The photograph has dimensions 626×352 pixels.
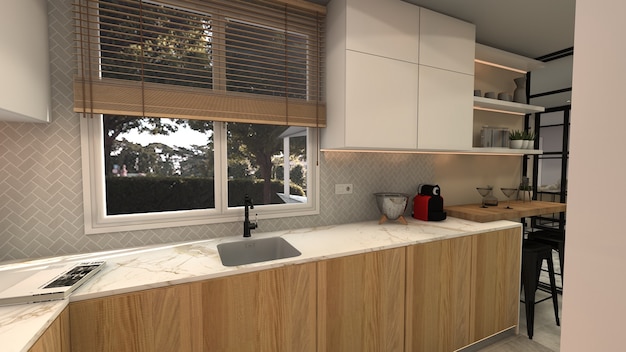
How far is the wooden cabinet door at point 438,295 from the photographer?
193cm

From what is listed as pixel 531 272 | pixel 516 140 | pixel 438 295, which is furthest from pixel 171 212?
pixel 516 140

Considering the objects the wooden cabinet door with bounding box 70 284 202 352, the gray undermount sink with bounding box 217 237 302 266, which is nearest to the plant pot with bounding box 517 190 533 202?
the gray undermount sink with bounding box 217 237 302 266

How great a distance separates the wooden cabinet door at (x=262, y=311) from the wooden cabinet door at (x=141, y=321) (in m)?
0.07

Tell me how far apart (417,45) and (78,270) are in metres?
2.54

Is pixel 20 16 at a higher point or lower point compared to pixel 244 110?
higher

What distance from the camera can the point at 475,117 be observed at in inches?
121

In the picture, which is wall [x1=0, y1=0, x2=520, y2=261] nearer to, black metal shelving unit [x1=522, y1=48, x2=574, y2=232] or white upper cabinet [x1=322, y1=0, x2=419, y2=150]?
white upper cabinet [x1=322, y1=0, x2=419, y2=150]

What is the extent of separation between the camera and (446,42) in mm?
2297

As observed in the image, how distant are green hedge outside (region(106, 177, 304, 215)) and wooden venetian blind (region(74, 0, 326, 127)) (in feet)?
1.50

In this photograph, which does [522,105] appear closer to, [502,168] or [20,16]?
[502,168]

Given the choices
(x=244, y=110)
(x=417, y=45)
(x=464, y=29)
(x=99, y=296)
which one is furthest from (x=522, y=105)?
(x=99, y=296)

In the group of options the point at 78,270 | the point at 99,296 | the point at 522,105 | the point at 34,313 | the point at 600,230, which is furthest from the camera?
the point at 522,105

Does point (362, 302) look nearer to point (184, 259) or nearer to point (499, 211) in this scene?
point (184, 259)

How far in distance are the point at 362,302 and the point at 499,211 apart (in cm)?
168
